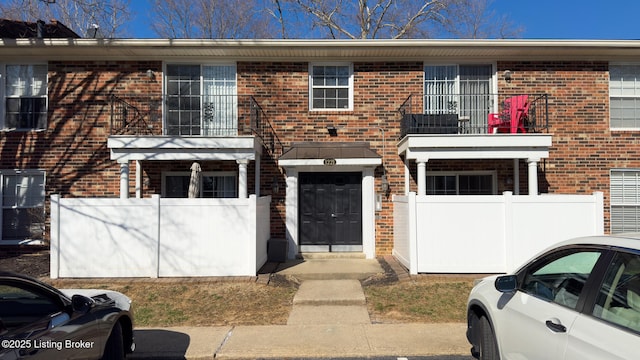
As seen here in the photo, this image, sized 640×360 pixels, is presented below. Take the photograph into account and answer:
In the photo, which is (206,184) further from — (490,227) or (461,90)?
(461,90)

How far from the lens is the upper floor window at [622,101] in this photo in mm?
10836

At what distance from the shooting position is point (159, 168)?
10.7 meters

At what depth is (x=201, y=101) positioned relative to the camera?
10.8 metres

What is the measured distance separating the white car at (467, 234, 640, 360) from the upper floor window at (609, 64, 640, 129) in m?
9.37

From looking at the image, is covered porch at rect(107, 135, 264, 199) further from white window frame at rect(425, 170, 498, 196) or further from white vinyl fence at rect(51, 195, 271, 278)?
white window frame at rect(425, 170, 498, 196)

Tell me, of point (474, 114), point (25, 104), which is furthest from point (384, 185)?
point (25, 104)

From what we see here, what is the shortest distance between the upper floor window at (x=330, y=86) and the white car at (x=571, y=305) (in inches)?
300

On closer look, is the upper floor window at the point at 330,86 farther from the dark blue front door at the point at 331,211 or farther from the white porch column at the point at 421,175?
the white porch column at the point at 421,175

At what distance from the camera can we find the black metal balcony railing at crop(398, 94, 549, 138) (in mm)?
9844

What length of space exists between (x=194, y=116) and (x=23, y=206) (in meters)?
4.74

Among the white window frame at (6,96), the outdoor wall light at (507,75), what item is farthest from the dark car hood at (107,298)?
the outdoor wall light at (507,75)

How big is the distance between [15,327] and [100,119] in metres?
8.58

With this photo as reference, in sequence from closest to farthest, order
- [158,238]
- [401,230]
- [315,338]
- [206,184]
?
1. [315,338]
2. [158,238]
3. [401,230]
4. [206,184]

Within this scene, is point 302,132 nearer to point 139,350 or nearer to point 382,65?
point 382,65
